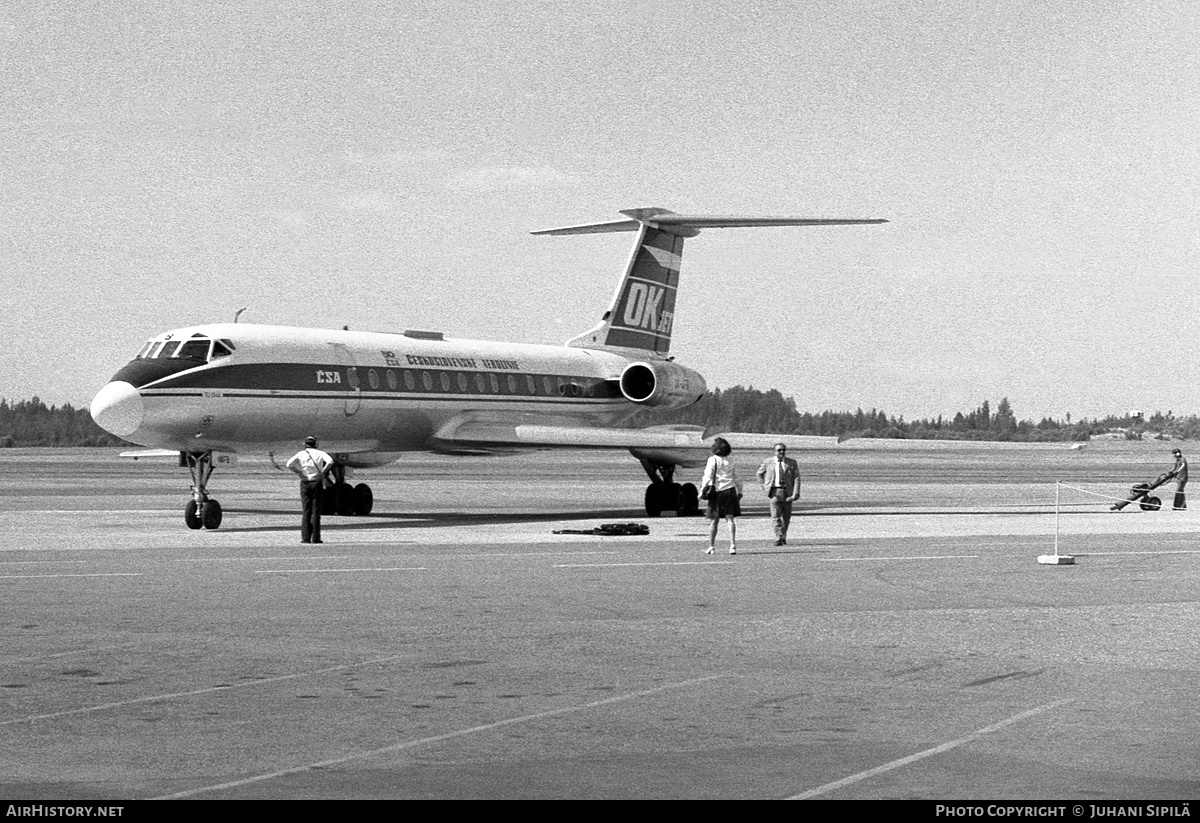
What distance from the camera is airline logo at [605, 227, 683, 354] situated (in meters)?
39.6

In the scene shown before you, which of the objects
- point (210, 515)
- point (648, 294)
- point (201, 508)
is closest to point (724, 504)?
point (210, 515)

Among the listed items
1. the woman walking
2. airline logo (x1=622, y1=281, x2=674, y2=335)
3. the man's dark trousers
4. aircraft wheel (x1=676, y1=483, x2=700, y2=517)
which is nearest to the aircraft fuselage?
airline logo (x1=622, y1=281, x2=674, y2=335)

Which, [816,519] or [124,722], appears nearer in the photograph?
[124,722]

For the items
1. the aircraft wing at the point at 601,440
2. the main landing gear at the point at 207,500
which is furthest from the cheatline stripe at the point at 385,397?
the main landing gear at the point at 207,500

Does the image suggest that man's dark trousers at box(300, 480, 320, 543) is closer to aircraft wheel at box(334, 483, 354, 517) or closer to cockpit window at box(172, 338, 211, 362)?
cockpit window at box(172, 338, 211, 362)

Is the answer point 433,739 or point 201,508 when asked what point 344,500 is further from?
point 433,739

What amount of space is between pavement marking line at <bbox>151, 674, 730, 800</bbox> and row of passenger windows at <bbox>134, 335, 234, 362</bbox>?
19.4 m

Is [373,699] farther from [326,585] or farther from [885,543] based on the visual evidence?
[885,543]

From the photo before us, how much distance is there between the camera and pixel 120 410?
88.1 ft

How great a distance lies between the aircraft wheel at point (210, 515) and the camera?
26.7 meters

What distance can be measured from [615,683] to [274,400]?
1980cm
